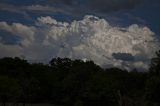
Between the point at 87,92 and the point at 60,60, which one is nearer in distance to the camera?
the point at 87,92

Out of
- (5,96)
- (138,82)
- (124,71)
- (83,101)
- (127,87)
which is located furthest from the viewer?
(124,71)

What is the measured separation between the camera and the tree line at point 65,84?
109869 mm

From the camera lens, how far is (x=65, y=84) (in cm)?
13062

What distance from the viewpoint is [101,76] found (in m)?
127

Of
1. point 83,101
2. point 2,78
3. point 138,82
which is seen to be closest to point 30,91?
point 83,101

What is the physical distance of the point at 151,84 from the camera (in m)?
58.6

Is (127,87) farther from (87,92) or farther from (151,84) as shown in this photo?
(151,84)

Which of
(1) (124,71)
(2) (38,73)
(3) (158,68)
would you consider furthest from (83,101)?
(3) (158,68)

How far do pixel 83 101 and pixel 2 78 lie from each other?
3634 centimetres

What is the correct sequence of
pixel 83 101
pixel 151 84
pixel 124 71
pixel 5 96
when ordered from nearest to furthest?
pixel 151 84 → pixel 5 96 → pixel 83 101 → pixel 124 71

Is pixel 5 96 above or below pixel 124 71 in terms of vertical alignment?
below

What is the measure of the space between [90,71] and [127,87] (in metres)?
14.1

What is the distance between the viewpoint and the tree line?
10987cm

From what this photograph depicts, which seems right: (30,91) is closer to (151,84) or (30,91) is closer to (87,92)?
(87,92)
